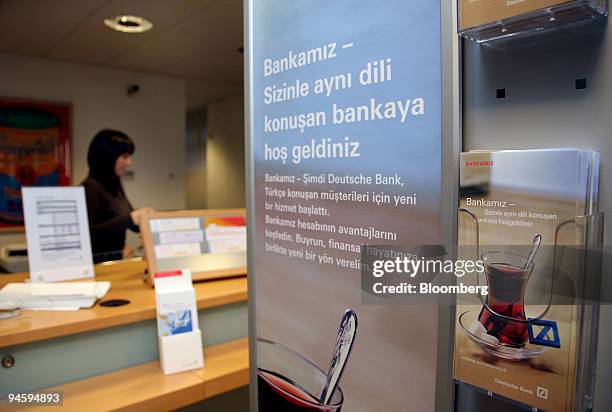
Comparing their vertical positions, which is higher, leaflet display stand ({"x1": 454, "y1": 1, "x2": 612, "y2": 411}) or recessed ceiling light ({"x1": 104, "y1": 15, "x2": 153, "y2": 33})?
recessed ceiling light ({"x1": 104, "y1": 15, "x2": 153, "y2": 33})

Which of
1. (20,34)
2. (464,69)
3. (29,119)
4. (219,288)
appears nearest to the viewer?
(464,69)

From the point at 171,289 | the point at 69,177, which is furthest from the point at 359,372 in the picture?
the point at 69,177

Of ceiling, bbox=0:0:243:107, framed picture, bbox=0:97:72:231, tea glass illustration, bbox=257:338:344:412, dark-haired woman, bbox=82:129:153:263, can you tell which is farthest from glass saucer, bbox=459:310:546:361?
framed picture, bbox=0:97:72:231

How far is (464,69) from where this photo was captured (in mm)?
749

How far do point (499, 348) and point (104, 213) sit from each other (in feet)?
10.9

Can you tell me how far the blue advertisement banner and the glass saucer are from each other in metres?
0.07

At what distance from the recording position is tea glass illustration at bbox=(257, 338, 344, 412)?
1010mm

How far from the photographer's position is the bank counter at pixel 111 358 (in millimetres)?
1548

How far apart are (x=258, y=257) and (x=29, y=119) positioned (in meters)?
4.73

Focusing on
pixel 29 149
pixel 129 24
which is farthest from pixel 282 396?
pixel 29 149

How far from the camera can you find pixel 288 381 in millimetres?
1085

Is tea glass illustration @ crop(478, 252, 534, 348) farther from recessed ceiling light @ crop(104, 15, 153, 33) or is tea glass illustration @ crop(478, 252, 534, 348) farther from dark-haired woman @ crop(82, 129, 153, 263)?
recessed ceiling light @ crop(104, 15, 153, 33)

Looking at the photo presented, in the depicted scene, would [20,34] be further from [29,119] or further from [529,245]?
[529,245]

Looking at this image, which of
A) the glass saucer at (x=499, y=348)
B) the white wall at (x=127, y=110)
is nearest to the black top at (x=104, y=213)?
the white wall at (x=127, y=110)
